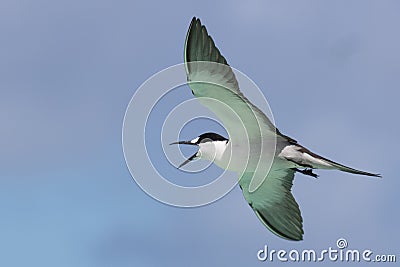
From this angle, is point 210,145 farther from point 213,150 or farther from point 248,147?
point 248,147

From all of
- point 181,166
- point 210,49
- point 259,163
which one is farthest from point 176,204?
point 210,49

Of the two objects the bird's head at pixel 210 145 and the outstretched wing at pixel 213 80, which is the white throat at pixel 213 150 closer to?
the bird's head at pixel 210 145

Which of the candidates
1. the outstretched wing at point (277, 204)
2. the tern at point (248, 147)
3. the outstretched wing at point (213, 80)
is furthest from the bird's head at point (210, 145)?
the outstretched wing at point (277, 204)

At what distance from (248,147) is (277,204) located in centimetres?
268

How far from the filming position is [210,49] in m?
17.8

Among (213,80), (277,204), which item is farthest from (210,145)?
(277,204)

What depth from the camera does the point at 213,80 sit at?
17.9m

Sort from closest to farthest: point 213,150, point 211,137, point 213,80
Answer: point 213,80 → point 213,150 → point 211,137

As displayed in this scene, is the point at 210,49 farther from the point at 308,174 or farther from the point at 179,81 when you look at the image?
the point at 308,174

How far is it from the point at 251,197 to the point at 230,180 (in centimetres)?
129

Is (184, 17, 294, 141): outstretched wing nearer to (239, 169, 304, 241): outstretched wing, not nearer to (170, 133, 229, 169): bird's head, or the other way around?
(170, 133, 229, 169): bird's head

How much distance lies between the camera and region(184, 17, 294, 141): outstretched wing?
696 inches

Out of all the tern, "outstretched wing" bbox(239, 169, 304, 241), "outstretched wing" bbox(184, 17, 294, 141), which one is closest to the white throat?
the tern

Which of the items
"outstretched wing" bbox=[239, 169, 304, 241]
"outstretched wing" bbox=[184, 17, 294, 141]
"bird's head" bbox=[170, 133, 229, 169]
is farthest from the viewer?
"outstretched wing" bbox=[239, 169, 304, 241]
